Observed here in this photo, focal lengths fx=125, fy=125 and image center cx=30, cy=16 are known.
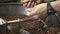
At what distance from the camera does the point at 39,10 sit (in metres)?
0.42

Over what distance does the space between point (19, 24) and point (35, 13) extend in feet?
0.28

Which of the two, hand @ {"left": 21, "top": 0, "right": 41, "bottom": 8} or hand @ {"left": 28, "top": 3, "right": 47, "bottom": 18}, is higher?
hand @ {"left": 21, "top": 0, "right": 41, "bottom": 8}

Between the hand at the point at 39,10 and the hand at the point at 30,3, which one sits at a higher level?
the hand at the point at 30,3

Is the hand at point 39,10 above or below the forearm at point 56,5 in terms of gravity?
below

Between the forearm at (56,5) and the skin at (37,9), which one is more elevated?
the forearm at (56,5)

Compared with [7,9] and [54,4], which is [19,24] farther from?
[7,9]

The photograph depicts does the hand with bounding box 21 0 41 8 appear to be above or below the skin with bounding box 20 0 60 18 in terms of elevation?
above

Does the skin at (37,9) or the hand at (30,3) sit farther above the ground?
the hand at (30,3)

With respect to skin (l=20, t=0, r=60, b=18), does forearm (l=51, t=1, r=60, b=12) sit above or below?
above

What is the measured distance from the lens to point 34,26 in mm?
496

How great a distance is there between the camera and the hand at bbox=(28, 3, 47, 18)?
41 centimetres

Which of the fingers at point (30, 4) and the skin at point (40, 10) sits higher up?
the fingers at point (30, 4)

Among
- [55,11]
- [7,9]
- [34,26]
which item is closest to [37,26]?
[34,26]

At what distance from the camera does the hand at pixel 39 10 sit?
0.41 metres
